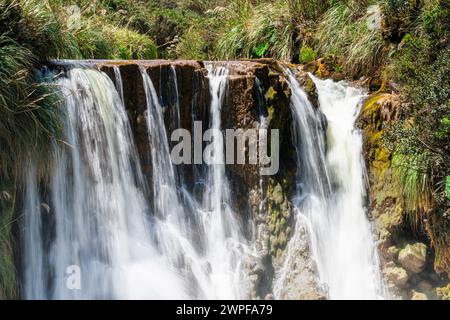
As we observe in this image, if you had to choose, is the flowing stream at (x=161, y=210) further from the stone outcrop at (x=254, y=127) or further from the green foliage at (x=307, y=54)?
the green foliage at (x=307, y=54)

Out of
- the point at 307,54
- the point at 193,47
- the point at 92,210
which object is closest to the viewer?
the point at 92,210

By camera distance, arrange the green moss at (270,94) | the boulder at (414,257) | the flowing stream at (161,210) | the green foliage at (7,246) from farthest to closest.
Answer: the green moss at (270,94)
the boulder at (414,257)
the flowing stream at (161,210)
the green foliage at (7,246)

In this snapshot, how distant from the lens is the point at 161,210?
6.94m

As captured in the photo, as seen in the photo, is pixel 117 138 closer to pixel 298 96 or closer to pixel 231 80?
pixel 231 80

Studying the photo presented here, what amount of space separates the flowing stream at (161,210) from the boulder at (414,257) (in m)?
0.43

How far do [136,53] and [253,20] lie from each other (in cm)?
294

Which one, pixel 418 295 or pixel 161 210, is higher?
pixel 161 210

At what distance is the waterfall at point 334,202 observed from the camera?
7387mm

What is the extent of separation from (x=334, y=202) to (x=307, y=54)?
4147mm

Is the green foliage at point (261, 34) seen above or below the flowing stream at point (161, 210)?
above

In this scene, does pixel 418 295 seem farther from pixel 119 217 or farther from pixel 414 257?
pixel 119 217

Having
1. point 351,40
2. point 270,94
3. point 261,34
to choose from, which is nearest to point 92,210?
point 270,94

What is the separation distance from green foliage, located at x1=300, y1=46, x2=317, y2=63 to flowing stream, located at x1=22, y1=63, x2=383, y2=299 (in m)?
2.72

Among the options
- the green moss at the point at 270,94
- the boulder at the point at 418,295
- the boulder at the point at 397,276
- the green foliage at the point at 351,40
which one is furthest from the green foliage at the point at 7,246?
the green foliage at the point at 351,40
